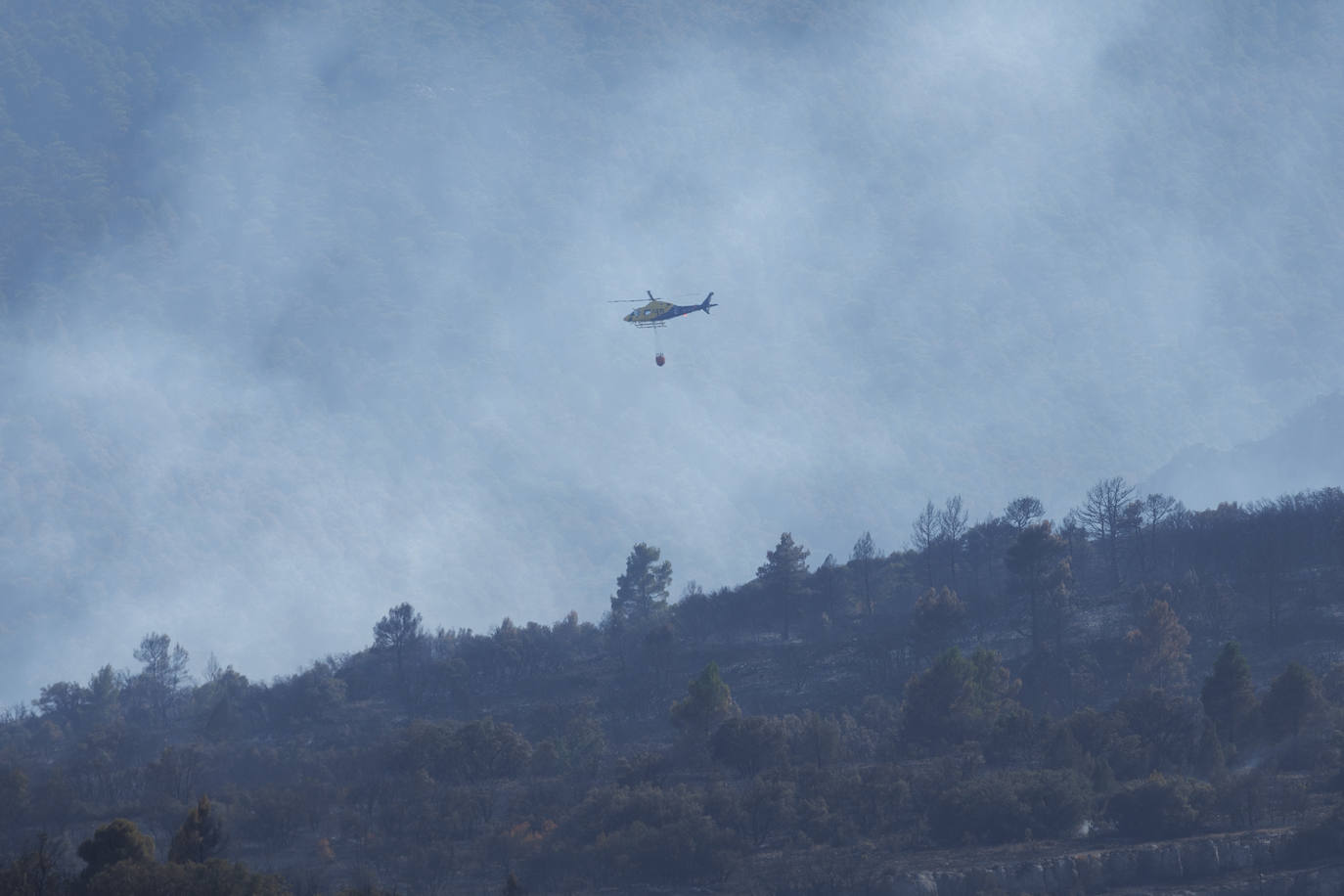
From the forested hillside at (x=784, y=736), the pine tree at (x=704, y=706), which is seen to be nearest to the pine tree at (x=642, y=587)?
the forested hillside at (x=784, y=736)

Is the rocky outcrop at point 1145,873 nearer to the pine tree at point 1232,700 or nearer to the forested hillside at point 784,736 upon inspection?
the forested hillside at point 784,736

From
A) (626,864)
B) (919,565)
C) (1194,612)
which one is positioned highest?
(919,565)

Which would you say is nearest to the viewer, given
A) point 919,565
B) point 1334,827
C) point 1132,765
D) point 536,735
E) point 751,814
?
point 1334,827

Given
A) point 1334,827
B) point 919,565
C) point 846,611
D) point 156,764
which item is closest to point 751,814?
point 1334,827

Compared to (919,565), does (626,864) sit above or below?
below

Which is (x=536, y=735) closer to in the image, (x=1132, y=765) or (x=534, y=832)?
(x=534, y=832)

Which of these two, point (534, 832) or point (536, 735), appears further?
point (536, 735)
